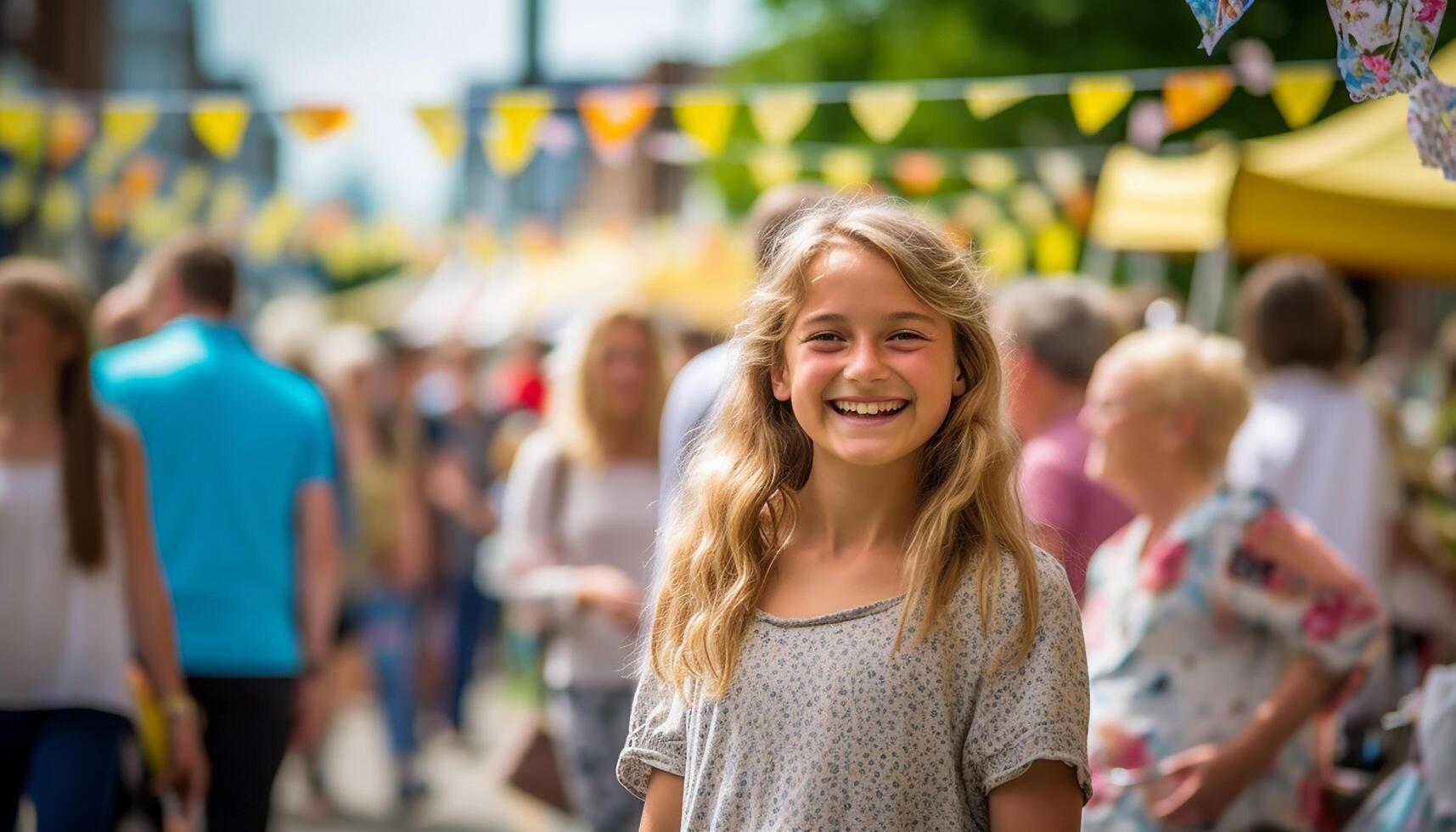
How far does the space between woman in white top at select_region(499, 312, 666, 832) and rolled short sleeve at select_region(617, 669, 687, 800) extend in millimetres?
2517

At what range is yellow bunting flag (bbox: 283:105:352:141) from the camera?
1018 centimetres

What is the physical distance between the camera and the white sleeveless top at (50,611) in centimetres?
445

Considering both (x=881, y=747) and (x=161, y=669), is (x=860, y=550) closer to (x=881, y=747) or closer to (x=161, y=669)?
(x=881, y=747)

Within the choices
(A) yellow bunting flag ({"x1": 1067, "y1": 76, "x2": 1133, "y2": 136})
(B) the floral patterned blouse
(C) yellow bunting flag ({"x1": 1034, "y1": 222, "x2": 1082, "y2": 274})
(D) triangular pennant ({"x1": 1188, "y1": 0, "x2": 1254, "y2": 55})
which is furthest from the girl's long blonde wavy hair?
(C) yellow bunting flag ({"x1": 1034, "y1": 222, "x2": 1082, "y2": 274})

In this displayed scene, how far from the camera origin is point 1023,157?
22.5 meters

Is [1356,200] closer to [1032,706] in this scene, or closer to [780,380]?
[780,380]

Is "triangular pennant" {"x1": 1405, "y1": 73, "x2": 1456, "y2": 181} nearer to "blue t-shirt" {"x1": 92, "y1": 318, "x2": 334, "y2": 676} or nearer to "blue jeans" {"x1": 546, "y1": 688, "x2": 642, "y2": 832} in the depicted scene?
"blue jeans" {"x1": 546, "y1": 688, "x2": 642, "y2": 832}

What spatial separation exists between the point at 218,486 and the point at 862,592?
3390 mm

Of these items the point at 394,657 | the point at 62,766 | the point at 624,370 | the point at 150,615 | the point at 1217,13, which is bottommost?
the point at 394,657

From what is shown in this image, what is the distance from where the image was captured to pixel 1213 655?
12.2 feet

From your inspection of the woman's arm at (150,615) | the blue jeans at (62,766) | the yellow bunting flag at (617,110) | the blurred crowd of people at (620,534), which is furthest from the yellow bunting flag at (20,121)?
the blue jeans at (62,766)

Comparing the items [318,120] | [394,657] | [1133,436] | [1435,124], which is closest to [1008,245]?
[318,120]

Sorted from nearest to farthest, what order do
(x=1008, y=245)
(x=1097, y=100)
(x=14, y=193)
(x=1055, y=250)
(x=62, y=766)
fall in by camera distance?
1. (x=62, y=766)
2. (x=1097, y=100)
3. (x=1055, y=250)
4. (x=1008, y=245)
5. (x=14, y=193)

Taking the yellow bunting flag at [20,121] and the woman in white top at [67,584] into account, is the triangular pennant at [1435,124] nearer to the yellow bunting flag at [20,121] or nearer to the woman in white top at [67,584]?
the woman in white top at [67,584]
